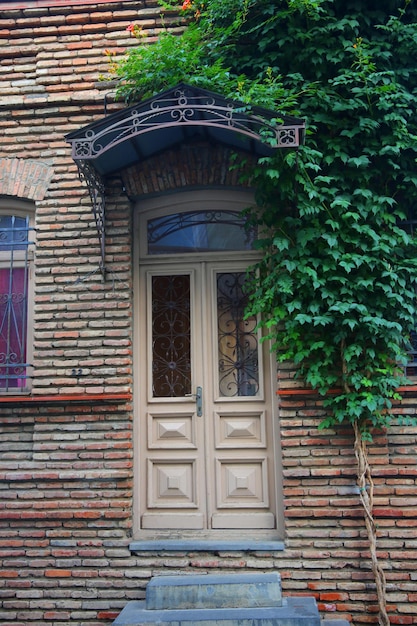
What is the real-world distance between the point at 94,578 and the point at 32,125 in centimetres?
409

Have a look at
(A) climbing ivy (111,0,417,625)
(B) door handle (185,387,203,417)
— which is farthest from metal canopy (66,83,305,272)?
(B) door handle (185,387,203,417)

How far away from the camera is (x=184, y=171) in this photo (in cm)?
531

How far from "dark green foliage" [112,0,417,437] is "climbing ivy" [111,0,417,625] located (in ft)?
0.04

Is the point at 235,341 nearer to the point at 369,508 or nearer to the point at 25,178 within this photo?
the point at 369,508

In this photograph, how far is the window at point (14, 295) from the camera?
5.32m

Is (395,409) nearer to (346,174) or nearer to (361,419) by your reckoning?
(361,419)

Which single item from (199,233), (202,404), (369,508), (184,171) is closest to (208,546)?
(202,404)

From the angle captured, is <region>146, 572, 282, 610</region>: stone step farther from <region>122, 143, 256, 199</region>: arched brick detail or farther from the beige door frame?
<region>122, 143, 256, 199</region>: arched brick detail

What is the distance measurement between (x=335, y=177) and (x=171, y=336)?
1994 millimetres

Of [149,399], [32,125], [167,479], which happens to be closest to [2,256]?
[32,125]

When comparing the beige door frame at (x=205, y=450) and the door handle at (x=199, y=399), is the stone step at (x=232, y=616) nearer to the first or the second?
the beige door frame at (x=205, y=450)

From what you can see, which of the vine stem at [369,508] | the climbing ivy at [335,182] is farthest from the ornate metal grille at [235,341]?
the vine stem at [369,508]

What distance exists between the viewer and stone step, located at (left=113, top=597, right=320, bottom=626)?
13.3ft

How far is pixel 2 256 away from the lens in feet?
18.1
